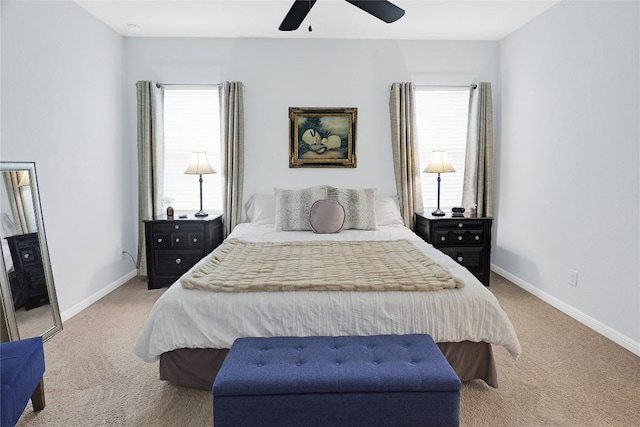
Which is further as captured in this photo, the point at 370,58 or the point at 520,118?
the point at 370,58

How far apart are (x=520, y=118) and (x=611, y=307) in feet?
6.78

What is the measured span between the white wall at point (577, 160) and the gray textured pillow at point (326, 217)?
1.89 meters

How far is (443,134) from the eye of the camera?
479 centimetres

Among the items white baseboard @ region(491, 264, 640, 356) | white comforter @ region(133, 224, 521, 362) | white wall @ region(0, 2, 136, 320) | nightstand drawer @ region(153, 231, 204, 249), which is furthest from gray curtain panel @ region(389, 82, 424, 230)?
white wall @ region(0, 2, 136, 320)

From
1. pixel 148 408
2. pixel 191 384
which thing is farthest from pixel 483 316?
Answer: pixel 148 408

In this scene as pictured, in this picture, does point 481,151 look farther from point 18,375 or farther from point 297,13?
point 18,375

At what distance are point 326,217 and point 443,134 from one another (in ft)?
6.14

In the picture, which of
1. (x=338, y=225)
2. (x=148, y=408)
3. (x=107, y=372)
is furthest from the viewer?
(x=338, y=225)

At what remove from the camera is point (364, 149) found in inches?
185

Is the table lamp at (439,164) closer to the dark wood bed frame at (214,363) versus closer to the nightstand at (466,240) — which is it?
the nightstand at (466,240)

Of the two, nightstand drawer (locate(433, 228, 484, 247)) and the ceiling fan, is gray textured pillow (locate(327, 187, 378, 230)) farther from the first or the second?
the ceiling fan

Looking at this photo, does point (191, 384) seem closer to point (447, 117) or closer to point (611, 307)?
point (611, 307)

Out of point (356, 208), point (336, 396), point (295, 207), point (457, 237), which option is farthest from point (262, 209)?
point (336, 396)

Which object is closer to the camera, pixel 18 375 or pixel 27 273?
pixel 18 375
